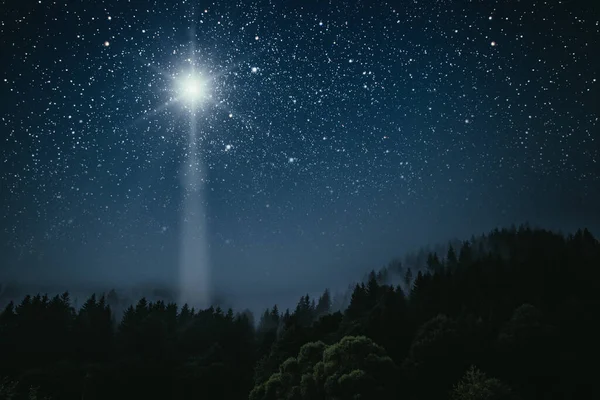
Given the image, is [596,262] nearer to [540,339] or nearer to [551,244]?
[540,339]

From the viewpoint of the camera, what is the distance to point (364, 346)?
3969 cm

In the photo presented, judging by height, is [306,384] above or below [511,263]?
below

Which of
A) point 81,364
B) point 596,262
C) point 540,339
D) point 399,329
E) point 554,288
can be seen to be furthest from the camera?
point 81,364

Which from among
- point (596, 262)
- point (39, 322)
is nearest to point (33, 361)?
point (39, 322)

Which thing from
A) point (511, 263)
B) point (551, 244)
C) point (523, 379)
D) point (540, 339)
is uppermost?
point (551, 244)

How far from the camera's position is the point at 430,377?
43.9 meters

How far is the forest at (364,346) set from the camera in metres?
40.6

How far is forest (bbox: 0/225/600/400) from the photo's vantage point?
4056cm

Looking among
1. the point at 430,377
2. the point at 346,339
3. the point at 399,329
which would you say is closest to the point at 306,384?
the point at 346,339

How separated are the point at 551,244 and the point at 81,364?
12089 cm

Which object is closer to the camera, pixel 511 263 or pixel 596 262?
pixel 596 262

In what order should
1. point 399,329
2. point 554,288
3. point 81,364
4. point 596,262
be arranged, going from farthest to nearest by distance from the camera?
1. point 81,364
2. point 596,262
3. point 554,288
4. point 399,329

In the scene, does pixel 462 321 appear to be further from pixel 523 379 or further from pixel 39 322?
pixel 39 322

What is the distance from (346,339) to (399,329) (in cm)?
1959
